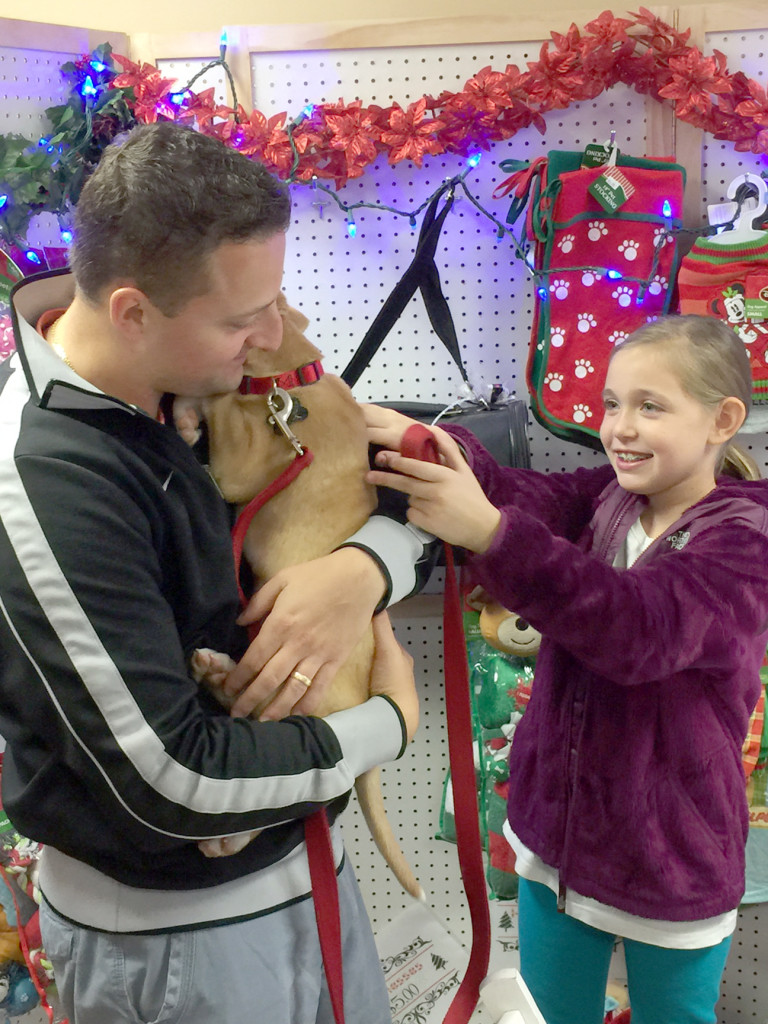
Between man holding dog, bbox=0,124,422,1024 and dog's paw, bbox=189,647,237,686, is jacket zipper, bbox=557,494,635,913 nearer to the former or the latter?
man holding dog, bbox=0,124,422,1024

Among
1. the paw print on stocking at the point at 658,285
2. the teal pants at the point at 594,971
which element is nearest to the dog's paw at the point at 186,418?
the teal pants at the point at 594,971

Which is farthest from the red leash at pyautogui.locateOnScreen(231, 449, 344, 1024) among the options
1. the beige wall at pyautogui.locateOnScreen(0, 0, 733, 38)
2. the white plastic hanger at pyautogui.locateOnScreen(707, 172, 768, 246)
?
the beige wall at pyautogui.locateOnScreen(0, 0, 733, 38)

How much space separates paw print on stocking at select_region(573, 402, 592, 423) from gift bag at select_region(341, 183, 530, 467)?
0.11m

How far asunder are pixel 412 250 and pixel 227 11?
0.95m

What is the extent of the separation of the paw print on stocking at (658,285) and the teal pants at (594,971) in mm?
1227

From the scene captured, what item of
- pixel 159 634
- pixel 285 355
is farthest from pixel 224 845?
pixel 285 355

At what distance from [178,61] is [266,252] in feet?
4.54

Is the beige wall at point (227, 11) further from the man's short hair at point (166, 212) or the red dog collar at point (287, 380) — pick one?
the man's short hair at point (166, 212)

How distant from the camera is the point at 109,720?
81 centimetres

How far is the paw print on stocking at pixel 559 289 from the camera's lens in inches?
74.9

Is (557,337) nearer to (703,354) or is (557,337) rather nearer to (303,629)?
(703,354)

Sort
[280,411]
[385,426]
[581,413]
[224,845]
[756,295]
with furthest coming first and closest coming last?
[581,413] → [756,295] → [385,426] → [280,411] → [224,845]

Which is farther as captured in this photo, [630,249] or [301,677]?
[630,249]

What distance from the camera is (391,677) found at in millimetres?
1100
